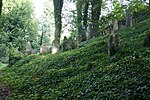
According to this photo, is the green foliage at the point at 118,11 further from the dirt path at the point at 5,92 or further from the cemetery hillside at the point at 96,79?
the dirt path at the point at 5,92

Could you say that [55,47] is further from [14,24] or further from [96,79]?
[14,24]

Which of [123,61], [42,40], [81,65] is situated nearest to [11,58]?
[81,65]

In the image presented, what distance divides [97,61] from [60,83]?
2088 millimetres

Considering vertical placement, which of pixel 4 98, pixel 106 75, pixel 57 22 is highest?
pixel 57 22

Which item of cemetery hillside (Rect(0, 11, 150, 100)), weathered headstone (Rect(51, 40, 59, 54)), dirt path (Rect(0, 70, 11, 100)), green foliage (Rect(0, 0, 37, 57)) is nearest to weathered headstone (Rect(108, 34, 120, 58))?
cemetery hillside (Rect(0, 11, 150, 100))

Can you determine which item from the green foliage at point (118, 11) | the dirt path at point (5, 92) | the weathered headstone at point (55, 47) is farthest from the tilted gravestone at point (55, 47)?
the dirt path at point (5, 92)

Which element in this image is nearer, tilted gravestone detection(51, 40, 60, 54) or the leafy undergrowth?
the leafy undergrowth

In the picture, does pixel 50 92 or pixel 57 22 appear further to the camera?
pixel 57 22

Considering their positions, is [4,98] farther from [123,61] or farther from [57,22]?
[57,22]

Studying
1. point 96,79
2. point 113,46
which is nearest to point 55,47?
point 113,46

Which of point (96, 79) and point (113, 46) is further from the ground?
point (113, 46)

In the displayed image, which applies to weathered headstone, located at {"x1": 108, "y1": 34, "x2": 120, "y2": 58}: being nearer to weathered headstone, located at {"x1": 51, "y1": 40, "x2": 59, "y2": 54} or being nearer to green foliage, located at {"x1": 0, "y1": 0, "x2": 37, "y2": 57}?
weathered headstone, located at {"x1": 51, "y1": 40, "x2": 59, "y2": 54}

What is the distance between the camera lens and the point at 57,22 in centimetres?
2703

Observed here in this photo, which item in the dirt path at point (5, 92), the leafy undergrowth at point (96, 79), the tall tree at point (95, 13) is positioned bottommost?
the dirt path at point (5, 92)
